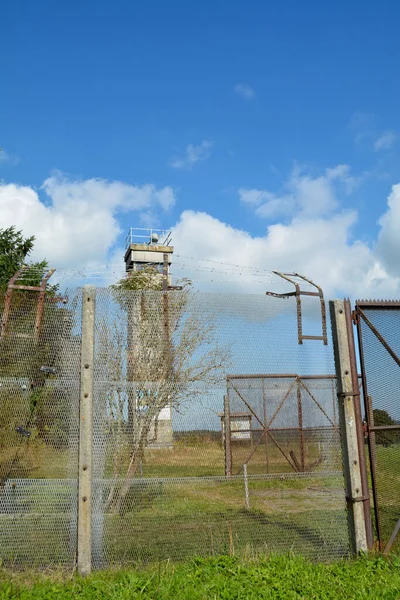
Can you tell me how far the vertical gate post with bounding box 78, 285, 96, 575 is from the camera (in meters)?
4.18

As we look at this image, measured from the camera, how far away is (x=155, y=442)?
4.33 m

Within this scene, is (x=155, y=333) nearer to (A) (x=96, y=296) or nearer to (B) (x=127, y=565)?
(A) (x=96, y=296)

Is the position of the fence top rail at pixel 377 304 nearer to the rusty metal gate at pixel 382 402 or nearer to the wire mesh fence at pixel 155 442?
the rusty metal gate at pixel 382 402

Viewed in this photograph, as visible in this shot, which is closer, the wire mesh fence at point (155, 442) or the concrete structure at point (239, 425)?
the wire mesh fence at point (155, 442)

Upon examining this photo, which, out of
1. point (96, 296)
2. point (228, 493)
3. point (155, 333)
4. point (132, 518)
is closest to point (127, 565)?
point (132, 518)

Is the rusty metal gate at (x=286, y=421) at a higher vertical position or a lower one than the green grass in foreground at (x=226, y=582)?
higher

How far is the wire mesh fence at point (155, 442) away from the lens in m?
4.23

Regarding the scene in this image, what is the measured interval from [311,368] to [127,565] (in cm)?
218

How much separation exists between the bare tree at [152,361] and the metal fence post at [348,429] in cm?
107

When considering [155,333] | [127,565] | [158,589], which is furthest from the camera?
[155,333]

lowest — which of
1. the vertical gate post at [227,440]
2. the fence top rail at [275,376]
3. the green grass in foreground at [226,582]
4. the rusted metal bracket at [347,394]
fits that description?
the green grass in foreground at [226,582]

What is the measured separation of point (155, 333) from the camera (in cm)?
450

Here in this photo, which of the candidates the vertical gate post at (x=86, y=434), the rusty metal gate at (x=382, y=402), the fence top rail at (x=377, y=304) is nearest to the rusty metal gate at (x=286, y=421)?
the rusty metal gate at (x=382, y=402)

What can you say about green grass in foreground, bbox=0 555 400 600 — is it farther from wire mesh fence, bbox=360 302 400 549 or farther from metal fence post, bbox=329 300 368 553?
wire mesh fence, bbox=360 302 400 549
